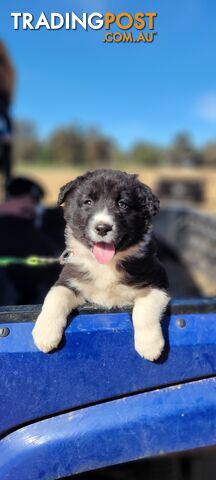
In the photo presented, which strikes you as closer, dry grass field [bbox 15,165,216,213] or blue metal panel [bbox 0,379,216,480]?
blue metal panel [bbox 0,379,216,480]

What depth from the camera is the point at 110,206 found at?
194 cm

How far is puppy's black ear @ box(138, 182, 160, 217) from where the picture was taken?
6.45 feet

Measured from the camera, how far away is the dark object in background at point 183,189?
23.2 metres

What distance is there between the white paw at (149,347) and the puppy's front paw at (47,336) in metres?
0.25

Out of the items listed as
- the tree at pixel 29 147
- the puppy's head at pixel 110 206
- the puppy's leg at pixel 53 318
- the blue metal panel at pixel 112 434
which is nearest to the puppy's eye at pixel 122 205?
the puppy's head at pixel 110 206

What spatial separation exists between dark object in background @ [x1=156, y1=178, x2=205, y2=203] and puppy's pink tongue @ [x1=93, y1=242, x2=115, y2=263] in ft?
66.3

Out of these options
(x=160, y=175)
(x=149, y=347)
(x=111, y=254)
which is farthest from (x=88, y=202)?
(x=160, y=175)

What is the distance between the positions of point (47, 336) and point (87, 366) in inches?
6.8

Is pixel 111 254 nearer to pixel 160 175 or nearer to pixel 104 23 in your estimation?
pixel 104 23

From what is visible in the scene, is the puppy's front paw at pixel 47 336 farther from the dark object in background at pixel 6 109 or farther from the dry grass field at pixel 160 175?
the dry grass field at pixel 160 175

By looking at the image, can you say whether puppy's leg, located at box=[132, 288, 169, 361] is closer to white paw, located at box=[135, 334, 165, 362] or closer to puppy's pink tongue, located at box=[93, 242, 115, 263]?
white paw, located at box=[135, 334, 165, 362]

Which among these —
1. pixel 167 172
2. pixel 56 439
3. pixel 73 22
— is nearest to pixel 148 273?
pixel 56 439

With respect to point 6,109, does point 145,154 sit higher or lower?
lower

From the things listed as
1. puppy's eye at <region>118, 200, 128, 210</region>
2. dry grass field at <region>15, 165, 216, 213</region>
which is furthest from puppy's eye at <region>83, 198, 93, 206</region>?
dry grass field at <region>15, 165, 216, 213</region>
